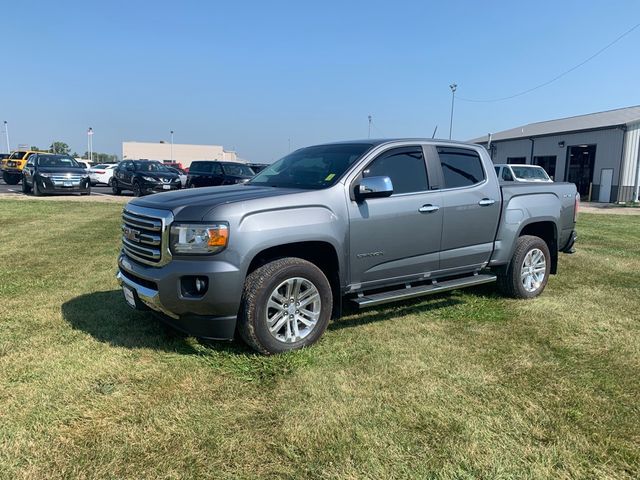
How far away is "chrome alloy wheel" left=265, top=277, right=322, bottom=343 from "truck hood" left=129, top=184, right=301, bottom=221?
0.79 meters

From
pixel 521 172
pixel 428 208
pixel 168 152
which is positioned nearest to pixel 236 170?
pixel 521 172

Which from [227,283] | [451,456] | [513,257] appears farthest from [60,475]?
[513,257]

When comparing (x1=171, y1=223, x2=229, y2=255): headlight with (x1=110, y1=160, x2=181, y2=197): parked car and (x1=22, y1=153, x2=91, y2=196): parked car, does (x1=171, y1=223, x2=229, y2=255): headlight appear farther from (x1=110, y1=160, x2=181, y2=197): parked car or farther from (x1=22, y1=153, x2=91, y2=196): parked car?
(x1=22, y1=153, x2=91, y2=196): parked car

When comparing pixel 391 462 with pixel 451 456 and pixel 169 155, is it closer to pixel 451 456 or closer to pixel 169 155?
pixel 451 456

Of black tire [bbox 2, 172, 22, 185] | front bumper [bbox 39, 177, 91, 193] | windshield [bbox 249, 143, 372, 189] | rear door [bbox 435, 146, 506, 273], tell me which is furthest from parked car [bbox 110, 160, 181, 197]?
rear door [bbox 435, 146, 506, 273]

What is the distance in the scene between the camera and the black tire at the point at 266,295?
3832 mm

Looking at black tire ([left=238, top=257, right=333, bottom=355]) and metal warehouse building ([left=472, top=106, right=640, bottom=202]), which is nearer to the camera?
black tire ([left=238, top=257, right=333, bottom=355])

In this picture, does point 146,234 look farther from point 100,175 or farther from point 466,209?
point 100,175

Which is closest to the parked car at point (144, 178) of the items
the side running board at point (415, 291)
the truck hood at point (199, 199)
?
the truck hood at point (199, 199)

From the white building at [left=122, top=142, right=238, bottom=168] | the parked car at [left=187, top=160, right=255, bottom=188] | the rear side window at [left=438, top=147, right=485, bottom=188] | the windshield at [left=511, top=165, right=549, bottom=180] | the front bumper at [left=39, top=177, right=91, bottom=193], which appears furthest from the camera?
the white building at [left=122, top=142, right=238, bottom=168]

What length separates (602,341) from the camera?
4.50 meters

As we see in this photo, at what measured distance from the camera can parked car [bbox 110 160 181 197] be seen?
20.4 metres

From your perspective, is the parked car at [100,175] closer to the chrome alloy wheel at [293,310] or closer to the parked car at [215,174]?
the parked car at [215,174]

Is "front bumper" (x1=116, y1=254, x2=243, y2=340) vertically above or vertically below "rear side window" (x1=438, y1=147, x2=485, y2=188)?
below
